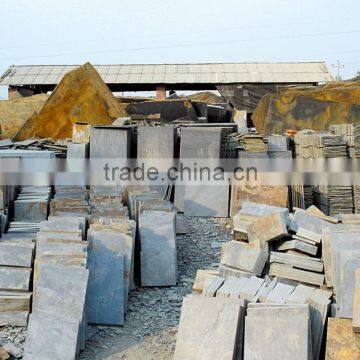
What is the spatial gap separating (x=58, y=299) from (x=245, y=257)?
1897 mm

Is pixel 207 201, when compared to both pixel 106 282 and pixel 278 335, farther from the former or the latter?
pixel 278 335

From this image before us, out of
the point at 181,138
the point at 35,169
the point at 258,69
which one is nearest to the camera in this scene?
the point at 35,169

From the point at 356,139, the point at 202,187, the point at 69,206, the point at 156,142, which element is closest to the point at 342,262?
the point at 69,206

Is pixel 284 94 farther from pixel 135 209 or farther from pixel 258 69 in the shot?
pixel 258 69

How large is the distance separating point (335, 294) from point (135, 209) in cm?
289

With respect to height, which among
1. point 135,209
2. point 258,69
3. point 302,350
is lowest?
point 302,350

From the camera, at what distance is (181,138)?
8516 mm

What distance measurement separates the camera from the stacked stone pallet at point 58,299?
13.2ft

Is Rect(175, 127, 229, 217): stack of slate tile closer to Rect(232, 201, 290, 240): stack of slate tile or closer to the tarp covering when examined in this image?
Rect(232, 201, 290, 240): stack of slate tile

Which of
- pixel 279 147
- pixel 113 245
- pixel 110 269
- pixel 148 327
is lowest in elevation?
pixel 148 327

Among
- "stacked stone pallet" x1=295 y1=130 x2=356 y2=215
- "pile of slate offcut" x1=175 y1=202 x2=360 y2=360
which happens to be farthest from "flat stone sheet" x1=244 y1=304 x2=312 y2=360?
"stacked stone pallet" x1=295 y1=130 x2=356 y2=215

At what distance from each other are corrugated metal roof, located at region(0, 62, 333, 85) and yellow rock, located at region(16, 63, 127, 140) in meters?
10.4

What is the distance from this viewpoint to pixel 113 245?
5164 millimetres

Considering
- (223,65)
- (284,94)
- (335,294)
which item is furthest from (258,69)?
(335,294)
